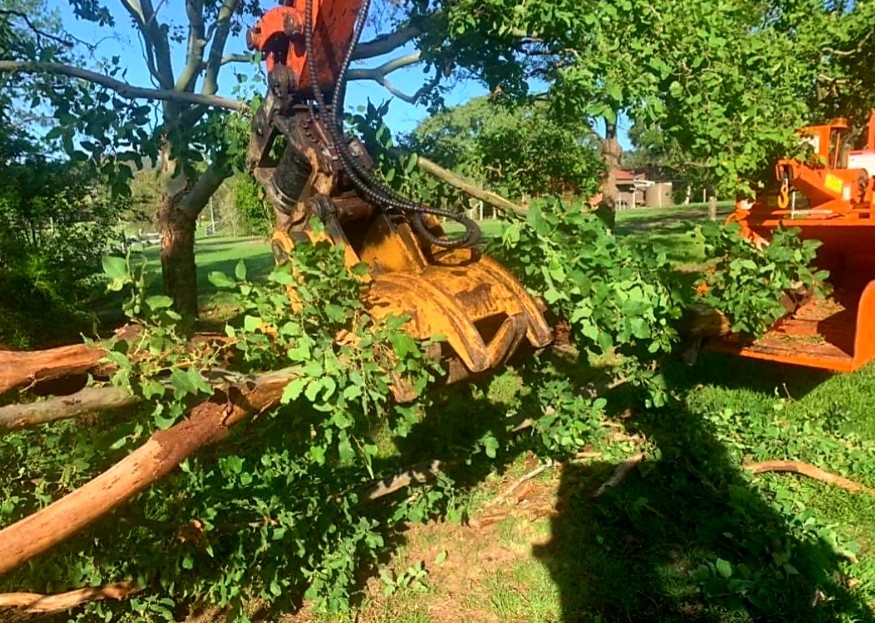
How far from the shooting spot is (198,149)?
6.64 metres

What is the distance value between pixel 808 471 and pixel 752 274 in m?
1.29

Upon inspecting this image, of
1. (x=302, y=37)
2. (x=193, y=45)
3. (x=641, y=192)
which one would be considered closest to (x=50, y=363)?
(x=302, y=37)

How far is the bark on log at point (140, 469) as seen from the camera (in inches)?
81.7

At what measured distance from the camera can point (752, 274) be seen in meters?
4.47

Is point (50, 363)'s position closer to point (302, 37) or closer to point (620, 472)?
point (302, 37)

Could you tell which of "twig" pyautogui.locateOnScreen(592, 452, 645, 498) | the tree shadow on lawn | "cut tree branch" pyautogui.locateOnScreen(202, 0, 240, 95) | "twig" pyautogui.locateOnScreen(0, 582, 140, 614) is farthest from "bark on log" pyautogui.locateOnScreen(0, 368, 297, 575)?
"cut tree branch" pyautogui.locateOnScreen(202, 0, 240, 95)

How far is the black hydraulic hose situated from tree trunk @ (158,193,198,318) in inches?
267

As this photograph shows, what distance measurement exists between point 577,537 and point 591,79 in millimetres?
3157

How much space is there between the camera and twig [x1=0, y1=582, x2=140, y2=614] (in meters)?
2.74

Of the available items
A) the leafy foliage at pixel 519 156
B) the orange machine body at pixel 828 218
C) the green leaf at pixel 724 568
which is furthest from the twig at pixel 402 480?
the leafy foliage at pixel 519 156

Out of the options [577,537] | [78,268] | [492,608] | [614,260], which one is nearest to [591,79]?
[614,260]

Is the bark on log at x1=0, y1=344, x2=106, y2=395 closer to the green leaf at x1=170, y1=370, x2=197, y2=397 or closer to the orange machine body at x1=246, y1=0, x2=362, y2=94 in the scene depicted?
the green leaf at x1=170, y1=370, x2=197, y2=397

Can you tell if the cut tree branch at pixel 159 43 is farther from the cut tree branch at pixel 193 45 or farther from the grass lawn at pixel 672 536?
the grass lawn at pixel 672 536

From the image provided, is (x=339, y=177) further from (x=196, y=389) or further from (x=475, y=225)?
(x=196, y=389)
